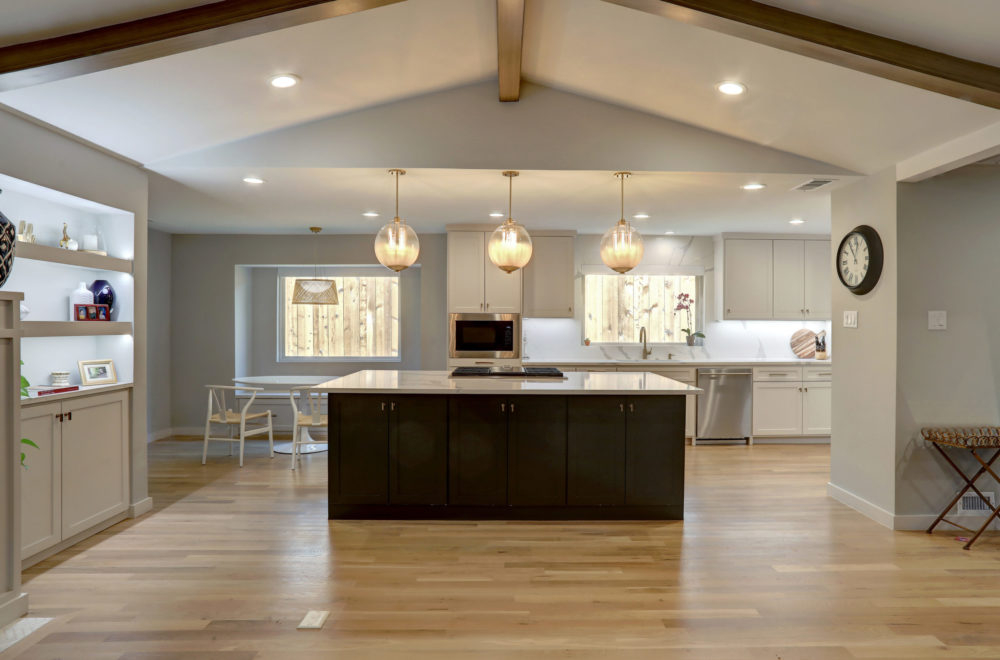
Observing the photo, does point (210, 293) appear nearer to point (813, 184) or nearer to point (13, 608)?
point (13, 608)

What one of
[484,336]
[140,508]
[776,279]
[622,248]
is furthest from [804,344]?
Answer: [140,508]

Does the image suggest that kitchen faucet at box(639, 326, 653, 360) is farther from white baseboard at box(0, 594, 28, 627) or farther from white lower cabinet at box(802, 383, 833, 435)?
white baseboard at box(0, 594, 28, 627)

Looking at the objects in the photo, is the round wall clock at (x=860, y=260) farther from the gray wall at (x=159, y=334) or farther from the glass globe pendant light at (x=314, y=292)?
the gray wall at (x=159, y=334)

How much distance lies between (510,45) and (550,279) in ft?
11.5

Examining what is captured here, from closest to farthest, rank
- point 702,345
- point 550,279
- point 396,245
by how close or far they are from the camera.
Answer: point 396,245 → point 550,279 → point 702,345

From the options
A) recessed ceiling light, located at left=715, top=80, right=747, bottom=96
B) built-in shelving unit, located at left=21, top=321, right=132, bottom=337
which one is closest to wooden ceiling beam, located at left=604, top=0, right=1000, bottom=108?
recessed ceiling light, located at left=715, top=80, right=747, bottom=96

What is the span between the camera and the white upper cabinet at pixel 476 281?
6.27 m

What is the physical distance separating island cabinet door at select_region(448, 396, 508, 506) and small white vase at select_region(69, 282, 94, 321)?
7.61ft

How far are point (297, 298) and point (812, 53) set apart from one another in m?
5.05

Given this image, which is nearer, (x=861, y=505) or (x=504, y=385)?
(x=504, y=385)

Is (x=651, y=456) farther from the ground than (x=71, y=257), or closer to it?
closer to it

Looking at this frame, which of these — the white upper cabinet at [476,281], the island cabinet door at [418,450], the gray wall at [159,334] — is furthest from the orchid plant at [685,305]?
the gray wall at [159,334]

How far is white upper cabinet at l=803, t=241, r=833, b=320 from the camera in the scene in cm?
675

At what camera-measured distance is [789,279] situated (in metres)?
6.76
